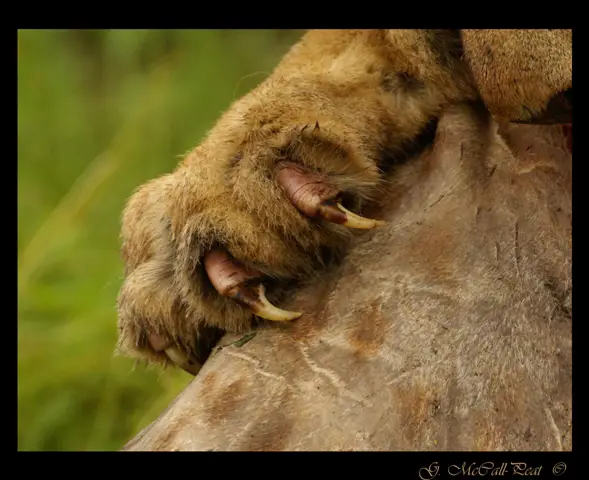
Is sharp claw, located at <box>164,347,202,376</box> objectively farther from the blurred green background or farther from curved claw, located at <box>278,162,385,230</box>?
the blurred green background

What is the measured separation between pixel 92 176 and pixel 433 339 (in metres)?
2.54

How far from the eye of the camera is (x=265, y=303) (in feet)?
4.78

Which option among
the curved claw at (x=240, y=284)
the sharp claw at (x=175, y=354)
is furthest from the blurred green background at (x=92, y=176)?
the curved claw at (x=240, y=284)

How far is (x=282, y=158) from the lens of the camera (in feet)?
5.07

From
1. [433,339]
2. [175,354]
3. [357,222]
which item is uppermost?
[357,222]

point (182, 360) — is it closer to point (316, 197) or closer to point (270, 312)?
point (270, 312)

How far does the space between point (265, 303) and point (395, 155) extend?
502mm

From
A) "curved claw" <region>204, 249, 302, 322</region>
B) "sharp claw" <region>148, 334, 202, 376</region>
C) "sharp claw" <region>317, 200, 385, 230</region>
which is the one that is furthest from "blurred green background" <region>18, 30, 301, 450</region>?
"sharp claw" <region>317, 200, 385, 230</region>

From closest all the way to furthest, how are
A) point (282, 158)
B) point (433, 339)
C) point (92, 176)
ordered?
point (433, 339)
point (282, 158)
point (92, 176)

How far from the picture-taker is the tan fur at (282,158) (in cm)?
150

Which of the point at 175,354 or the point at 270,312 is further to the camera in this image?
the point at 175,354

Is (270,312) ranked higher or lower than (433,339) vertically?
higher

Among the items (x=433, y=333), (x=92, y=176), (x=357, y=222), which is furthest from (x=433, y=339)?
(x=92, y=176)
